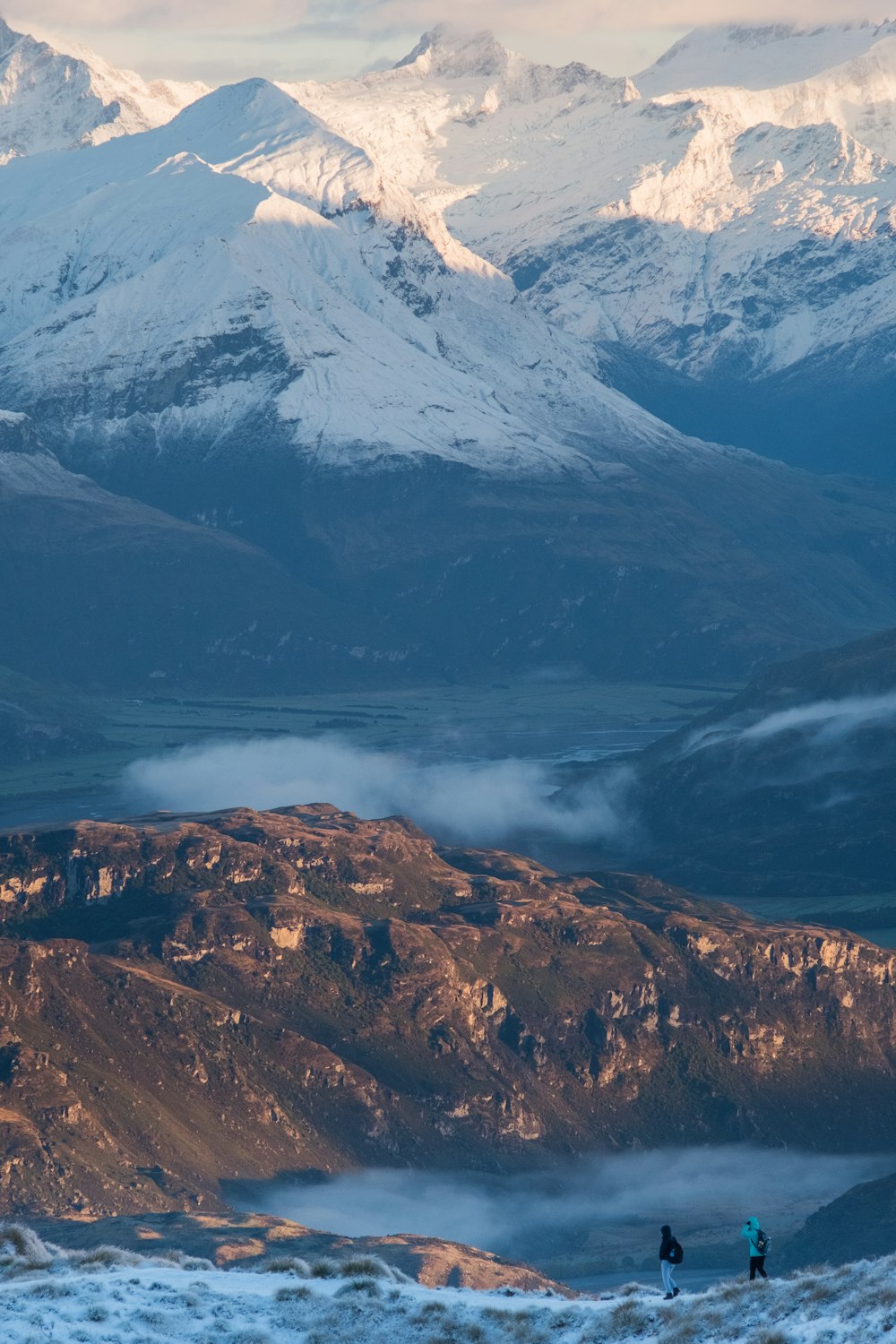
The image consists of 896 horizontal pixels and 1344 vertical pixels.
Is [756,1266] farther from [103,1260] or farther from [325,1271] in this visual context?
[103,1260]

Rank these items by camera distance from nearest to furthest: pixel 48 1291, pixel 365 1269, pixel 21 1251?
pixel 48 1291
pixel 365 1269
pixel 21 1251

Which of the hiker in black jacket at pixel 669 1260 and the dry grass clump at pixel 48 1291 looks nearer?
the dry grass clump at pixel 48 1291

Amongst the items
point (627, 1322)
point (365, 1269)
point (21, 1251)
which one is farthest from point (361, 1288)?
point (21, 1251)

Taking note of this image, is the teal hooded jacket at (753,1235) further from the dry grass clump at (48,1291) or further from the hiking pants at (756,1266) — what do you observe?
the dry grass clump at (48,1291)

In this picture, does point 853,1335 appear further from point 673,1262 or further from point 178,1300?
point 178,1300

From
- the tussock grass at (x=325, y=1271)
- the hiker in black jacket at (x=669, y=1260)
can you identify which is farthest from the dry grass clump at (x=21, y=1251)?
the hiker in black jacket at (x=669, y=1260)

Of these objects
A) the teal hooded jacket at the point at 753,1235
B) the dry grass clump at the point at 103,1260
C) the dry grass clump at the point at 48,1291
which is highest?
the teal hooded jacket at the point at 753,1235

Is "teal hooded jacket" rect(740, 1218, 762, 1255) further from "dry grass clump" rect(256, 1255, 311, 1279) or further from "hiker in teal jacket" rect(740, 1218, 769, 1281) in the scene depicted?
"dry grass clump" rect(256, 1255, 311, 1279)

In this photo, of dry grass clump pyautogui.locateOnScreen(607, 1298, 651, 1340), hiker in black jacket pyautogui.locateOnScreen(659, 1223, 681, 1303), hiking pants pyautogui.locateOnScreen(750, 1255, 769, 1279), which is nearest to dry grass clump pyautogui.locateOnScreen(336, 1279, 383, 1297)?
dry grass clump pyautogui.locateOnScreen(607, 1298, 651, 1340)

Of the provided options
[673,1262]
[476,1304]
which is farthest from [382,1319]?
[673,1262]
